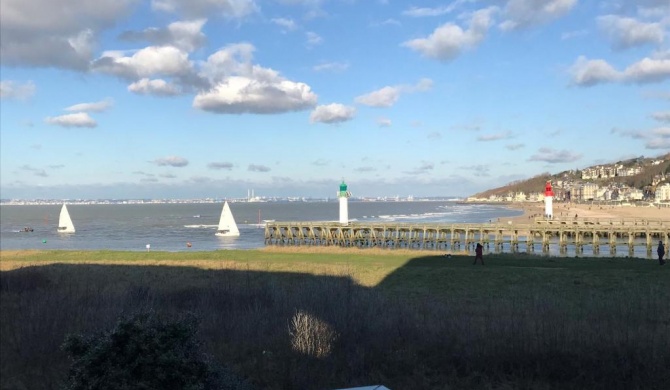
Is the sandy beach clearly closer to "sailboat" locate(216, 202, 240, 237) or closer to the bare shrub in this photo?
"sailboat" locate(216, 202, 240, 237)

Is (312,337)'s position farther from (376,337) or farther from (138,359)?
(138,359)

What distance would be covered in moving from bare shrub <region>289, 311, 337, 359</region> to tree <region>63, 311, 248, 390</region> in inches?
142

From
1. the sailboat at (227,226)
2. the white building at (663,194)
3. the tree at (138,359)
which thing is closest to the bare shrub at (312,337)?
the tree at (138,359)

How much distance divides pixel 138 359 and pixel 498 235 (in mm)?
42294

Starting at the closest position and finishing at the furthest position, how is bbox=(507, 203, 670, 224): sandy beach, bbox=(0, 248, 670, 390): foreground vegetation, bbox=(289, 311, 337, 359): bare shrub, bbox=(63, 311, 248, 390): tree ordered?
bbox=(63, 311, 248, 390): tree → bbox=(0, 248, 670, 390): foreground vegetation → bbox=(289, 311, 337, 359): bare shrub → bbox=(507, 203, 670, 224): sandy beach

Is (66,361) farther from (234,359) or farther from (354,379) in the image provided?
(354,379)

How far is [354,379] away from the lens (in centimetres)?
773

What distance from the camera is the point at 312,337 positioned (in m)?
8.72

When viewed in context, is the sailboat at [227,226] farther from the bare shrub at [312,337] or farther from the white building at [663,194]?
the white building at [663,194]

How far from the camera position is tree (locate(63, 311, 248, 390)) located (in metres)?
4.66

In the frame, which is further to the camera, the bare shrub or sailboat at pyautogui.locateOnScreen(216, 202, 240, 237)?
sailboat at pyautogui.locateOnScreen(216, 202, 240, 237)

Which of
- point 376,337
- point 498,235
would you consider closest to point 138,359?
point 376,337

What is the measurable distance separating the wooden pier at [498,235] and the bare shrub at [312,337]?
35.7 m

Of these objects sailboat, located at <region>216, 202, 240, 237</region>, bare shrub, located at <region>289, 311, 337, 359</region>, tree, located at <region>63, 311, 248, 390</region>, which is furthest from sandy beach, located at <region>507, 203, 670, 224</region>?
tree, located at <region>63, 311, 248, 390</region>
